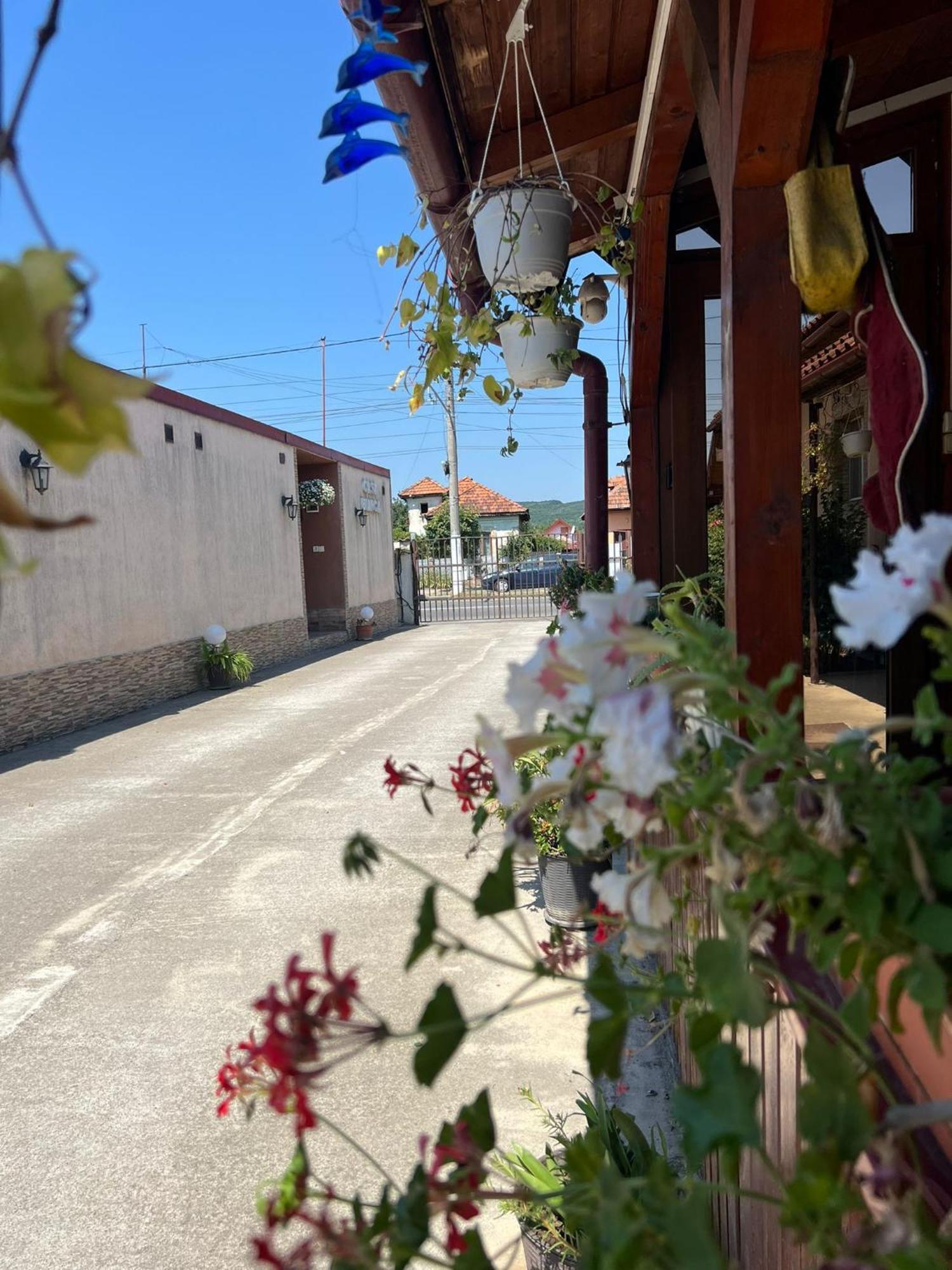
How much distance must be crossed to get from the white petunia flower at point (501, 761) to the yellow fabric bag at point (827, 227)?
1105 mm

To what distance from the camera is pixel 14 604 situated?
6941mm

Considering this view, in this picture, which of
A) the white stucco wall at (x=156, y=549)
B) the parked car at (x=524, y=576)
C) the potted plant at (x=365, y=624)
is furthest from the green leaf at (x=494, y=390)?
the parked car at (x=524, y=576)

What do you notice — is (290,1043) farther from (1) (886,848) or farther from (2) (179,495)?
(2) (179,495)

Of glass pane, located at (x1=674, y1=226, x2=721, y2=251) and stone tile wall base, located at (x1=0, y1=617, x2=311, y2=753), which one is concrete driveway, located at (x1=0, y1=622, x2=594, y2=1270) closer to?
stone tile wall base, located at (x1=0, y1=617, x2=311, y2=753)

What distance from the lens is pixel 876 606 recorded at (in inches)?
19.0

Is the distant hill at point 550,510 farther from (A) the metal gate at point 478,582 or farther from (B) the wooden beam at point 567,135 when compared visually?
(B) the wooden beam at point 567,135

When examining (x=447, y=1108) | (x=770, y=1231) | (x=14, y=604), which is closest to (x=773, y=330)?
(x=770, y=1231)

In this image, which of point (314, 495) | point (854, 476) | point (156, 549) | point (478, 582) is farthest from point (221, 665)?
point (478, 582)

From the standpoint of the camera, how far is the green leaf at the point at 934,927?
0.47 metres

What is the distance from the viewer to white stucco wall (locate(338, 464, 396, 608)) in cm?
1597

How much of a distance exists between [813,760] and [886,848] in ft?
0.20

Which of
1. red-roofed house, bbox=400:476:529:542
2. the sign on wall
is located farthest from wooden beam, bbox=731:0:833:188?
Result: red-roofed house, bbox=400:476:529:542

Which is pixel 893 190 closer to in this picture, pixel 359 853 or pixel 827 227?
pixel 827 227

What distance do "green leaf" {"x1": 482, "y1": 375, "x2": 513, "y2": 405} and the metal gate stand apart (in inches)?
565
